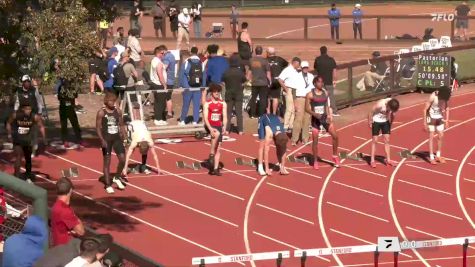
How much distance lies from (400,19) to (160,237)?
22.1 m

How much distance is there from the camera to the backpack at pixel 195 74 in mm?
26720

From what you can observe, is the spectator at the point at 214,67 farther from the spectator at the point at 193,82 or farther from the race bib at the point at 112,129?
the race bib at the point at 112,129

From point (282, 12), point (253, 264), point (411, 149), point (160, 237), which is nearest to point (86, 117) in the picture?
point (411, 149)

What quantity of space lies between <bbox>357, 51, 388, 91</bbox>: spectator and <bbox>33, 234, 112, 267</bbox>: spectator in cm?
2036

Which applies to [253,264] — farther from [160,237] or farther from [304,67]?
[304,67]

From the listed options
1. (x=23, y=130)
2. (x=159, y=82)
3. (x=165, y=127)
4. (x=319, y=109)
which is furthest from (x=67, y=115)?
(x=319, y=109)

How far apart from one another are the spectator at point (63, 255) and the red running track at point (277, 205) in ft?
24.4

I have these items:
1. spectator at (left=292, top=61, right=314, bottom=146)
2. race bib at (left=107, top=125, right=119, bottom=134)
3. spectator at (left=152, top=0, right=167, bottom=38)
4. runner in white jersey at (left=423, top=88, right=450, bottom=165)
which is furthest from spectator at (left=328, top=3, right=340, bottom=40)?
→ race bib at (left=107, top=125, right=119, bottom=134)

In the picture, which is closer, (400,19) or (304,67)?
(304,67)

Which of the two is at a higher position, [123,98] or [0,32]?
[0,32]

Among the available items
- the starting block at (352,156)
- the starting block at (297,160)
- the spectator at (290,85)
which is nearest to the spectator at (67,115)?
the starting block at (297,160)

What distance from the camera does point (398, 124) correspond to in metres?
28.6

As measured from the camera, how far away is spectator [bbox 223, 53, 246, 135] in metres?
25.9

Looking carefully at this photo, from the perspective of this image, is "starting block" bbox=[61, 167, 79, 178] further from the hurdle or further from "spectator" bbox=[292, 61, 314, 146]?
"spectator" bbox=[292, 61, 314, 146]
